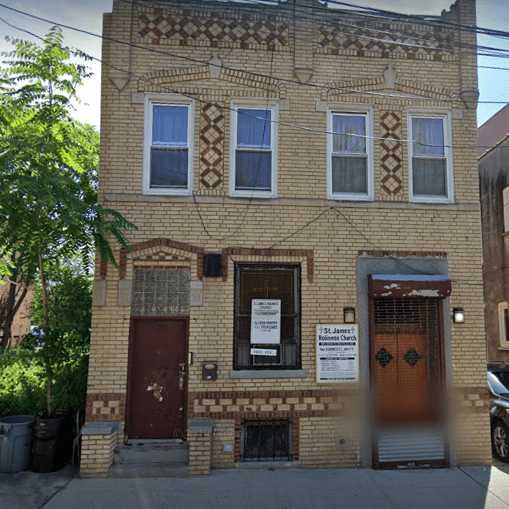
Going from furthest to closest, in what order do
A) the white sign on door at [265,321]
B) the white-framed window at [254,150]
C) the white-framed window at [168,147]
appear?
the white-framed window at [254,150] → the white-framed window at [168,147] → the white sign on door at [265,321]

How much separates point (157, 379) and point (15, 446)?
2298 millimetres

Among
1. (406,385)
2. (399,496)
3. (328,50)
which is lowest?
(399,496)

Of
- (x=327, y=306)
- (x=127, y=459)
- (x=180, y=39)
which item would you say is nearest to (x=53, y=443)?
(x=127, y=459)

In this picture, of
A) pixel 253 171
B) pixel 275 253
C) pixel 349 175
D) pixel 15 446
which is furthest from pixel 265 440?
pixel 349 175

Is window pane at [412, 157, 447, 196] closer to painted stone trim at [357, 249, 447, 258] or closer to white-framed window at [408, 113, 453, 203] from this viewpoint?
white-framed window at [408, 113, 453, 203]

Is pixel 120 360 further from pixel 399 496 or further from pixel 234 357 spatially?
pixel 399 496

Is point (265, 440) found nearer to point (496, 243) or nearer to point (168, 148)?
point (168, 148)

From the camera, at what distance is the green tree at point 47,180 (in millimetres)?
6930

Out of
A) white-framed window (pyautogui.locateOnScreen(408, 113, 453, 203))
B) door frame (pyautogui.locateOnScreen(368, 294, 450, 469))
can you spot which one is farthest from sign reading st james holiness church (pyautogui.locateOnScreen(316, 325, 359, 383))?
A: white-framed window (pyautogui.locateOnScreen(408, 113, 453, 203))

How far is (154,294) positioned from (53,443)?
2.73 meters

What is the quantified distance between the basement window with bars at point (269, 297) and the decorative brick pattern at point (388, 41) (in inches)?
167

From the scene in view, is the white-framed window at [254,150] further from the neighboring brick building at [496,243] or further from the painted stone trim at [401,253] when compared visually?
the neighboring brick building at [496,243]

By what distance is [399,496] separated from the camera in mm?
6531

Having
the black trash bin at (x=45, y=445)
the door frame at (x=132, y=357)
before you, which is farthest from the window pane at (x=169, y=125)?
the black trash bin at (x=45, y=445)
